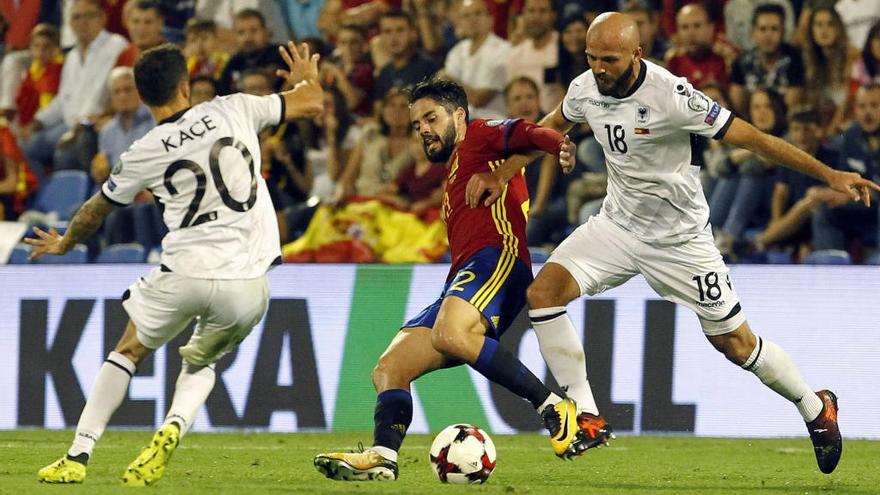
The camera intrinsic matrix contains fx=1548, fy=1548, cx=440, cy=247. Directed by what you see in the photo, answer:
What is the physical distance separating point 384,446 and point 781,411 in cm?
406

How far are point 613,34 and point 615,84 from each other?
11.1 inches

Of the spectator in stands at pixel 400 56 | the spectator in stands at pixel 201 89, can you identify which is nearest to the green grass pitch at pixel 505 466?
the spectator in stands at pixel 201 89

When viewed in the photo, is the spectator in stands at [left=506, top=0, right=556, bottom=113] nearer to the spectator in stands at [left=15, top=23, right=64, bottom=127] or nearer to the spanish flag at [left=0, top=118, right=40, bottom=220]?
the spanish flag at [left=0, top=118, right=40, bottom=220]

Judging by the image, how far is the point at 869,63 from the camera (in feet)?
40.1

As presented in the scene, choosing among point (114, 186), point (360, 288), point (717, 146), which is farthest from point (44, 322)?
point (717, 146)

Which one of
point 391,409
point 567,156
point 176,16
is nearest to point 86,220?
point 391,409

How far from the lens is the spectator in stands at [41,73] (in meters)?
15.3

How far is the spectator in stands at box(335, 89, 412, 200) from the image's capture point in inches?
509

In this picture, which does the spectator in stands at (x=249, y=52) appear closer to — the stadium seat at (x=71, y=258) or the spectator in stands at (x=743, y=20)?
the stadium seat at (x=71, y=258)

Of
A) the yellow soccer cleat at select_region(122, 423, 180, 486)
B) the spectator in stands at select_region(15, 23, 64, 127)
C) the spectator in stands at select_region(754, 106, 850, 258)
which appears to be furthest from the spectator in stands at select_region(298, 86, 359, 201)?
the yellow soccer cleat at select_region(122, 423, 180, 486)

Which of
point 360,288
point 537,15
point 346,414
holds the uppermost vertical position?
point 537,15

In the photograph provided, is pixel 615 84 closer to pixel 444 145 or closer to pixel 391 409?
pixel 444 145

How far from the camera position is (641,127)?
305 inches

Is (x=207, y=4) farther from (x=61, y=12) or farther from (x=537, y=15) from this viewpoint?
(x=537, y=15)
